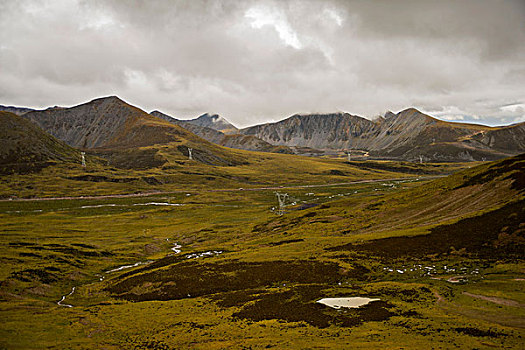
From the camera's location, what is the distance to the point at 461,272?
5881cm

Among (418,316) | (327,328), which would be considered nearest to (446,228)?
(418,316)

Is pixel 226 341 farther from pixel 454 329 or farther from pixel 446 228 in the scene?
pixel 446 228

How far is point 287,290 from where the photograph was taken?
57.9 metres

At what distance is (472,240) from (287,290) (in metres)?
39.7

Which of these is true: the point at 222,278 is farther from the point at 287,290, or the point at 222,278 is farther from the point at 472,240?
the point at 472,240

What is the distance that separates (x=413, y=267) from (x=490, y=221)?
2242cm

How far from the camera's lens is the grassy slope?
3916cm

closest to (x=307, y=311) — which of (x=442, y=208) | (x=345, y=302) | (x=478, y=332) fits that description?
(x=345, y=302)

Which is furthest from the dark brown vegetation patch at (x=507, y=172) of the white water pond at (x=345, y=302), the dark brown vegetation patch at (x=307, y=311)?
the dark brown vegetation patch at (x=307, y=311)

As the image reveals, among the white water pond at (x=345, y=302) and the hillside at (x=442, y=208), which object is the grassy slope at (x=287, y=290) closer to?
the hillside at (x=442, y=208)

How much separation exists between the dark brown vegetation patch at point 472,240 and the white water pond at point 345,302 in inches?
992

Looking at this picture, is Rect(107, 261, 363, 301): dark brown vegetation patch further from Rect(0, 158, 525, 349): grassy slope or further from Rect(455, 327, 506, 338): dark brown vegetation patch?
Rect(455, 327, 506, 338): dark brown vegetation patch

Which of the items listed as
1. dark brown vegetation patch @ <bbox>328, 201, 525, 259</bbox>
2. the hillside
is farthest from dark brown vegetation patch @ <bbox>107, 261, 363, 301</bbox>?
the hillside

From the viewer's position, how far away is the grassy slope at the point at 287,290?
39.2 meters
